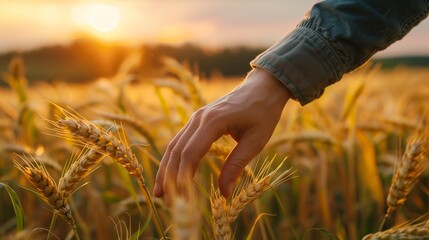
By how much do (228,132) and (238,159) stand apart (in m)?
0.06

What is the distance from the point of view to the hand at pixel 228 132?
128 cm

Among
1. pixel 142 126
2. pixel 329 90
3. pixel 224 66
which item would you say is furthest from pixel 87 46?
pixel 142 126

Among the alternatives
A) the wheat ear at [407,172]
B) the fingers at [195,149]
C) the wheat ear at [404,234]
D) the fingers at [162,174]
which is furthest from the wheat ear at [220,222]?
the wheat ear at [407,172]

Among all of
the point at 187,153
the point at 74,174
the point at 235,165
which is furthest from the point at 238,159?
the point at 74,174

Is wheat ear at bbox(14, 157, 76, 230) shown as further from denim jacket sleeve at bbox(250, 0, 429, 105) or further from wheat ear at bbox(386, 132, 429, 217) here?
wheat ear at bbox(386, 132, 429, 217)

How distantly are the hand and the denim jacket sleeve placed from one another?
123mm

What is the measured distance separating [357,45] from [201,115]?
47 centimetres

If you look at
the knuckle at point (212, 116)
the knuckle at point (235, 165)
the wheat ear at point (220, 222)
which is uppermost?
the knuckle at point (212, 116)

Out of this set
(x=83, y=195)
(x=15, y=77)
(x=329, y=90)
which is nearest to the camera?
(x=15, y=77)

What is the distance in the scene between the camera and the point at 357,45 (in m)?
1.56

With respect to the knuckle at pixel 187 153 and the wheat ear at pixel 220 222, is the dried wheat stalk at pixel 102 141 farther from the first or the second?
the wheat ear at pixel 220 222

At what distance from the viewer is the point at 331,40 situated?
1526mm

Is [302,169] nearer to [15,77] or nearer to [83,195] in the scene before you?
[83,195]

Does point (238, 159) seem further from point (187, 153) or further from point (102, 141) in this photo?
point (102, 141)
